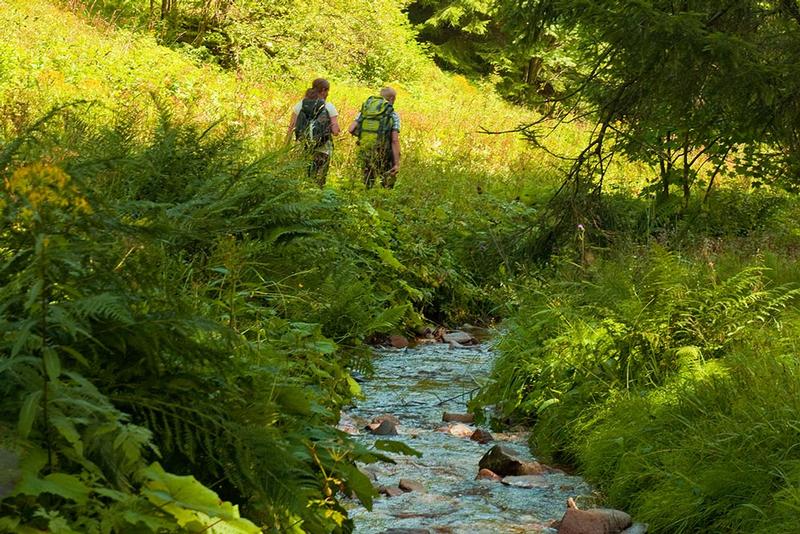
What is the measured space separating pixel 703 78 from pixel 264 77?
602 inches

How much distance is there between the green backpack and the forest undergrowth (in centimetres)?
28

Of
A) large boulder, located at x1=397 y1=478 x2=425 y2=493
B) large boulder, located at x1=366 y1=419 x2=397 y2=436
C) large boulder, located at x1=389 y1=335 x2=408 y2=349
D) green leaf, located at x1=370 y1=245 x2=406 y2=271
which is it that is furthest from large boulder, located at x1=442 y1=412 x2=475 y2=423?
green leaf, located at x1=370 y1=245 x2=406 y2=271

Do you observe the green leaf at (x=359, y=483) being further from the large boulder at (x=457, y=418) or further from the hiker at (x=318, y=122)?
the hiker at (x=318, y=122)

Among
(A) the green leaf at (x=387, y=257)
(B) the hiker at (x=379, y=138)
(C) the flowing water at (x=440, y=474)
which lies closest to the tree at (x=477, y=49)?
(B) the hiker at (x=379, y=138)

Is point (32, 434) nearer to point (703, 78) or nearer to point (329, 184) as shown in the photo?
point (703, 78)

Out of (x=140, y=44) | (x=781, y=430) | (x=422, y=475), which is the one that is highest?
(x=140, y=44)

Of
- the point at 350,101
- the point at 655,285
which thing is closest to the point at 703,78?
the point at 655,285

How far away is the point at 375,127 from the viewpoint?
1278 centimetres

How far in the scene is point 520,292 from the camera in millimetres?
8781

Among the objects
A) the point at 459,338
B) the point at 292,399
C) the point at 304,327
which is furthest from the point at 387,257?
the point at 292,399

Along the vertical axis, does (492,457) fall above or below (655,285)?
below

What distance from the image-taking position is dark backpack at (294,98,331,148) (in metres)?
11.8

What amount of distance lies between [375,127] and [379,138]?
6.2 inches

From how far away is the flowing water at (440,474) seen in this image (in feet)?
15.7
